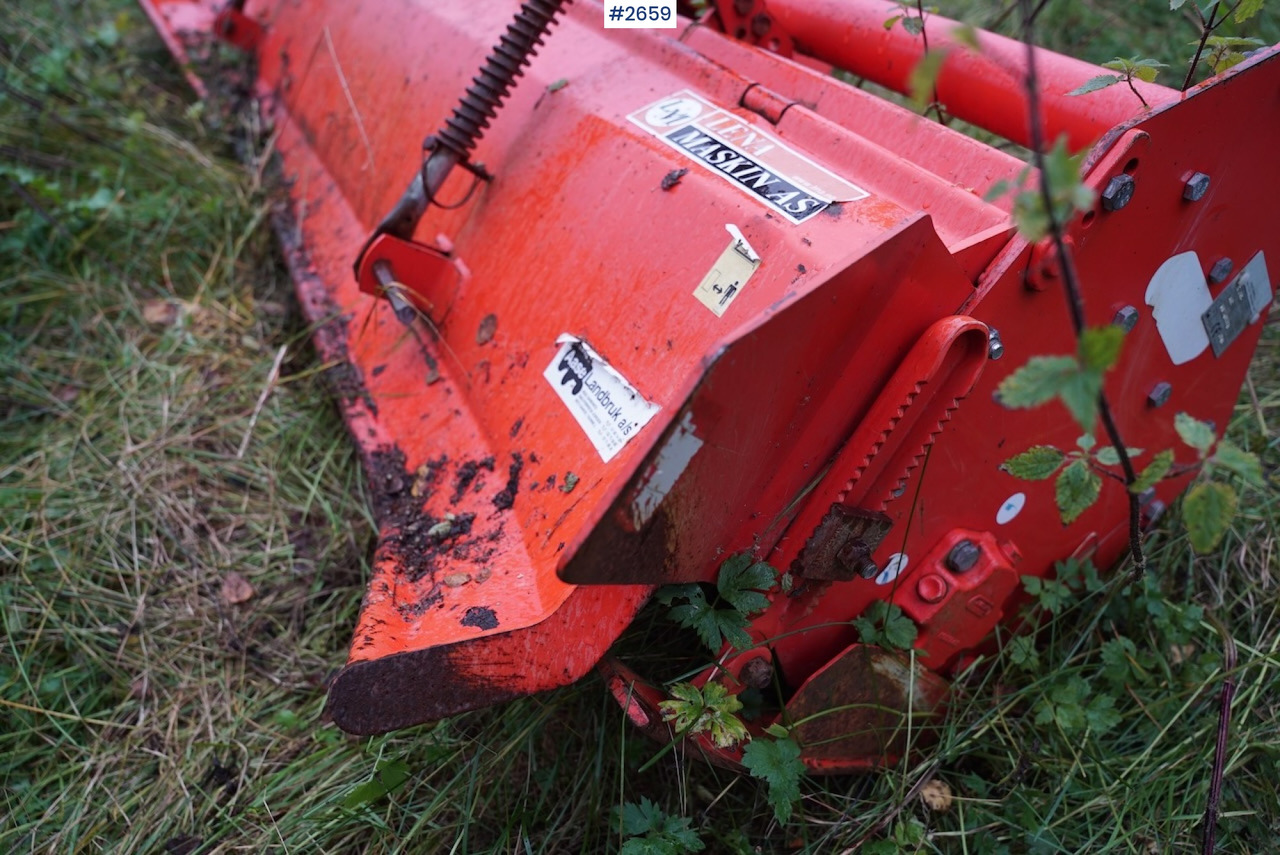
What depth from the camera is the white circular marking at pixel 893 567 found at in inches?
54.9

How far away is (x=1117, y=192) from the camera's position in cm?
123

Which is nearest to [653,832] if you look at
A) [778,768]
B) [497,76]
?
[778,768]

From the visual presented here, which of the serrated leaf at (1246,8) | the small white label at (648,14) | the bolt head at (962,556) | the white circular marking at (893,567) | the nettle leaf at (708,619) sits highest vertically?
the serrated leaf at (1246,8)

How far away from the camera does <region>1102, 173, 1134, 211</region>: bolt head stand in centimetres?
122

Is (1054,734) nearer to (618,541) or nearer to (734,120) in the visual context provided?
(618,541)

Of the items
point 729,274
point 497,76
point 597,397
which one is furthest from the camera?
point 497,76

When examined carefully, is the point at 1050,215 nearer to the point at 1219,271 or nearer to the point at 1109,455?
the point at 1109,455

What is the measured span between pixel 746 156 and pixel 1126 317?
63 cm

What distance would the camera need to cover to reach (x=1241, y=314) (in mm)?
1565

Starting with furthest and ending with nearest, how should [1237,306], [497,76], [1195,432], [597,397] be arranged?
1. [497,76]
2. [1237,306]
3. [597,397]
4. [1195,432]

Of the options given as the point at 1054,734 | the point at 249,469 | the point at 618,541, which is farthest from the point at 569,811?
the point at 249,469

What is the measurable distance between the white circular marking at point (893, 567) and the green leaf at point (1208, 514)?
1.53 ft

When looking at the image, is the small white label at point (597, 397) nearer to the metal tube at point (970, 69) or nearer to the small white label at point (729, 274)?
the small white label at point (729, 274)

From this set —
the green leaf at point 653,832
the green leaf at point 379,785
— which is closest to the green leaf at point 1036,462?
the green leaf at point 653,832
